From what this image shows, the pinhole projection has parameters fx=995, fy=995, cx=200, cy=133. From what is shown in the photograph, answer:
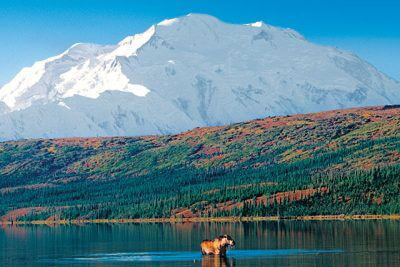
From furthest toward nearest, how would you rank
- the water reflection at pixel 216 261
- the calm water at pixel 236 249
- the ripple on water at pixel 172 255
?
the ripple on water at pixel 172 255 → the calm water at pixel 236 249 → the water reflection at pixel 216 261

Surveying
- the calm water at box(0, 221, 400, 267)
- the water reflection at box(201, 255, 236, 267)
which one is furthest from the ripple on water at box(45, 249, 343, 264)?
the water reflection at box(201, 255, 236, 267)

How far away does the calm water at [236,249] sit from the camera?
376 ft

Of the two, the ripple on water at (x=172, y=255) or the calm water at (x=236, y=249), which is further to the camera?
the ripple on water at (x=172, y=255)

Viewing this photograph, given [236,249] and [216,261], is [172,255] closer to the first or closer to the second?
Answer: [236,249]

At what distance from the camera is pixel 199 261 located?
396ft

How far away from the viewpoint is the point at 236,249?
13500 centimetres

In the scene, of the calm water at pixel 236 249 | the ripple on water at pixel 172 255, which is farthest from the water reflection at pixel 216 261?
the ripple on water at pixel 172 255

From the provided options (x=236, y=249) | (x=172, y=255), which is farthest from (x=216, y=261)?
(x=236, y=249)

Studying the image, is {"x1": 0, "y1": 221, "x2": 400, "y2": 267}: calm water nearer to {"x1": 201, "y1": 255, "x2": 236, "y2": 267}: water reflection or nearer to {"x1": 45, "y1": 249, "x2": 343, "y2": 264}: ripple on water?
{"x1": 45, "y1": 249, "x2": 343, "y2": 264}: ripple on water

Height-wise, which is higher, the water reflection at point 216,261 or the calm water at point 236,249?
the calm water at point 236,249

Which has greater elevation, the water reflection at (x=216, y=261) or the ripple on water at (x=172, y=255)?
the ripple on water at (x=172, y=255)

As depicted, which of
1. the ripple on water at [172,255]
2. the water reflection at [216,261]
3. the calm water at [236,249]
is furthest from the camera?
the ripple on water at [172,255]

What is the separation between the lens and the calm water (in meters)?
115

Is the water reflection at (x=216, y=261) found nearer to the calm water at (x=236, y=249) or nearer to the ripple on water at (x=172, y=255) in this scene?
the calm water at (x=236, y=249)
